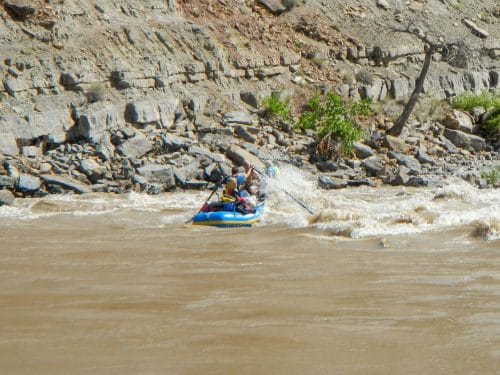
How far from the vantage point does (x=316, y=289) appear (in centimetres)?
→ 838

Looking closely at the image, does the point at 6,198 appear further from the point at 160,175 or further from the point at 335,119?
the point at 335,119

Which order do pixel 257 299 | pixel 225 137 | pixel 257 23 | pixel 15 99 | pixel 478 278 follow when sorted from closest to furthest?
pixel 257 299 → pixel 478 278 → pixel 15 99 → pixel 225 137 → pixel 257 23

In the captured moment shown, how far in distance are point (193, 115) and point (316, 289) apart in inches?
518

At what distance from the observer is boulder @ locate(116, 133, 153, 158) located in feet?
59.8

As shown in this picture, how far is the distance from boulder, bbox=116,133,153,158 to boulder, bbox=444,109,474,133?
32.6 ft

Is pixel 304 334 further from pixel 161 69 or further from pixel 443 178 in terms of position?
pixel 161 69

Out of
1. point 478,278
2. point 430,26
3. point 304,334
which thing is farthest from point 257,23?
point 304,334

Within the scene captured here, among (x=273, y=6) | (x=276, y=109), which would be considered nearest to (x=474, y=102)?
(x=276, y=109)

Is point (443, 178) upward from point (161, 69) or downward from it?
downward

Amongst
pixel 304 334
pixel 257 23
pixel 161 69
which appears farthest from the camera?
pixel 257 23

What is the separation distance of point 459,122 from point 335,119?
5346 mm

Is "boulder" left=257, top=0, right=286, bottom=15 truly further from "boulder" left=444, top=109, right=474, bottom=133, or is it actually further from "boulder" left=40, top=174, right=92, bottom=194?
"boulder" left=40, top=174, right=92, bottom=194

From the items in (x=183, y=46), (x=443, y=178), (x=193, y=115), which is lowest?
(x=443, y=178)

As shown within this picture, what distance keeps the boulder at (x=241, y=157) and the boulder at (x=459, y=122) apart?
25.5 feet
